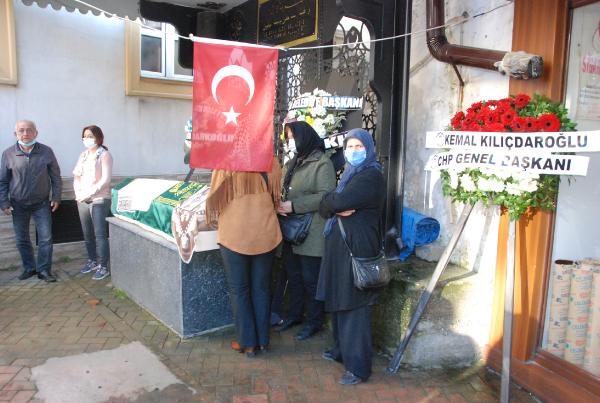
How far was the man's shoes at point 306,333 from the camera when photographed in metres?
4.22

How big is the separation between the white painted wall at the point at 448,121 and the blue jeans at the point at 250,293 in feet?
4.95

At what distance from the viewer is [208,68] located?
322 centimetres

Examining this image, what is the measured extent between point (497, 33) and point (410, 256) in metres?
2.06

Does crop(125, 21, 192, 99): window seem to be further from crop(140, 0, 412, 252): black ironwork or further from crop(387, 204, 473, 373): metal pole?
crop(387, 204, 473, 373): metal pole

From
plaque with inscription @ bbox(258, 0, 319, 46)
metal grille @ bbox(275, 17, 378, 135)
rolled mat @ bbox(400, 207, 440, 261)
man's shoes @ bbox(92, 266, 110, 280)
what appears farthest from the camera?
man's shoes @ bbox(92, 266, 110, 280)

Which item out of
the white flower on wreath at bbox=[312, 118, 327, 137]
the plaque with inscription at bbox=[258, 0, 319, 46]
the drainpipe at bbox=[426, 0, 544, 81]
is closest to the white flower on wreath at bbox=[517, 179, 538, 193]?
the drainpipe at bbox=[426, 0, 544, 81]

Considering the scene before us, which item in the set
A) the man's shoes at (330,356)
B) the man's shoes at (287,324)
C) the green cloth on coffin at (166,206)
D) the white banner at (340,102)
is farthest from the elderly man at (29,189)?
the man's shoes at (330,356)

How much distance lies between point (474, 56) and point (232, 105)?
6.10ft

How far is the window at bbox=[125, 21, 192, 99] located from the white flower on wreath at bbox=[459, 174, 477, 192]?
548cm

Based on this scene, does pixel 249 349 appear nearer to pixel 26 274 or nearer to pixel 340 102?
pixel 340 102

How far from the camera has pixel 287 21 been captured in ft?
18.2

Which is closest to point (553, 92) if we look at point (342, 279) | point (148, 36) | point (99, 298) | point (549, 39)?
point (549, 39)

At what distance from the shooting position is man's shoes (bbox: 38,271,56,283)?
5.73 metres

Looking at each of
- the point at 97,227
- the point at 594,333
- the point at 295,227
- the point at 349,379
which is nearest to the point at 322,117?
the point at 295,227
